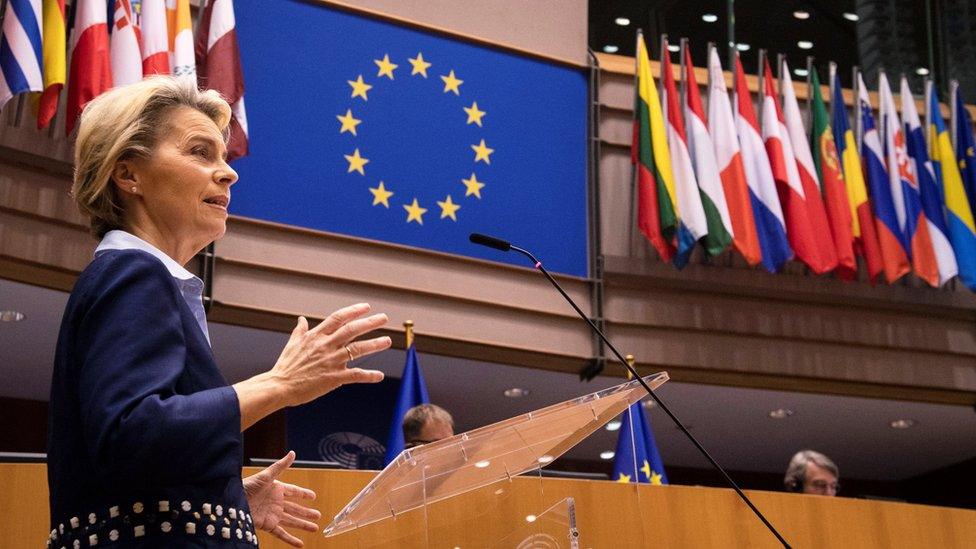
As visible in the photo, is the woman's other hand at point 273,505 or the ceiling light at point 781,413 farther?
the ceiling light at point 781,413

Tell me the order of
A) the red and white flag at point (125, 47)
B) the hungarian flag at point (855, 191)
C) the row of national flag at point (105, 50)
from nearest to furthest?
1. the row of national flag at point (105, 50)
2. the red and white flag at point (125, 47)
3. the hungarian flag at point (855, 191)

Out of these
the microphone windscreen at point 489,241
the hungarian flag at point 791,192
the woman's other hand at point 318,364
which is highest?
the hungarian flag at point 791,192

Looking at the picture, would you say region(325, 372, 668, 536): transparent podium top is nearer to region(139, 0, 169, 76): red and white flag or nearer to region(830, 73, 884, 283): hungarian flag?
region(139, 0, 169, 76): red and white flag

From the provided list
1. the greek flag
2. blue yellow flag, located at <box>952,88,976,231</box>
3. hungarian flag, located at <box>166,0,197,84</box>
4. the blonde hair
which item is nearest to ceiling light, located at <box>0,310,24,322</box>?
the greek flag

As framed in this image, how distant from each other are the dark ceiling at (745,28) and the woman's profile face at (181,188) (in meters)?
6.81

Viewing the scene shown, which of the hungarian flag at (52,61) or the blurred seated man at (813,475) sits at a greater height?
the hungarian flag at (52,61)

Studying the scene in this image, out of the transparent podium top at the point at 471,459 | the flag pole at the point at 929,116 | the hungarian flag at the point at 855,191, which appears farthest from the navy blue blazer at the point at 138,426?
the flag pole at the point at 929,116

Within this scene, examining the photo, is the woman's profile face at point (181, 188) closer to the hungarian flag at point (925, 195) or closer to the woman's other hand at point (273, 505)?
the woman's other hand at point (273, 505)

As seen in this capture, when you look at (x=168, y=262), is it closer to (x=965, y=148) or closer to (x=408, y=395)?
(x=408, y=395)

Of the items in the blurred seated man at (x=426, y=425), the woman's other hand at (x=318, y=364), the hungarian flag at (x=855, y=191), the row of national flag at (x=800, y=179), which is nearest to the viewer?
the woman's other hand at (x=318, y=364)

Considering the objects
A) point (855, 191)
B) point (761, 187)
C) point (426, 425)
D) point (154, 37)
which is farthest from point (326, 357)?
point (855, 191)

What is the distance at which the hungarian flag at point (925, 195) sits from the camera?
8305 millimetres

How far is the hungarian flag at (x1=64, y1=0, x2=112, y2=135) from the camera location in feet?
20.2

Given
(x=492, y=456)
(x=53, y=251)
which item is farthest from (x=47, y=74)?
(x=492, y=456)
